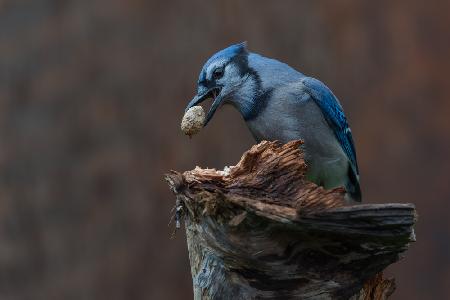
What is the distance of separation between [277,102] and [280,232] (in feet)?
2.33

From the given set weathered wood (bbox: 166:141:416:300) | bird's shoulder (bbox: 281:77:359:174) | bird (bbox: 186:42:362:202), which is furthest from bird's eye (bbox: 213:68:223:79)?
weathered wood (bbox: 166:141:416:300)

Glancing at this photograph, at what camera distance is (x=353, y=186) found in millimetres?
2312

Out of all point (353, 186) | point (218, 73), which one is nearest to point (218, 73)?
point (218, 73)

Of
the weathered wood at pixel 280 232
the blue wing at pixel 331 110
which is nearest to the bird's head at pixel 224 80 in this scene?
the blue wing at pixel 331 110

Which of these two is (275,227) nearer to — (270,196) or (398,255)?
(270,196)

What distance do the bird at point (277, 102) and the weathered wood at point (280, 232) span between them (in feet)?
1.64

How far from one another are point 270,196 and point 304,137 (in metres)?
0.69

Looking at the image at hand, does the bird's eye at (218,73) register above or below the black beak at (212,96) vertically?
above

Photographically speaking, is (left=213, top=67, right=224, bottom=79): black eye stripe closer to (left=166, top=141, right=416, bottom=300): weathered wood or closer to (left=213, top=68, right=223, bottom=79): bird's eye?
(left=213, top=68, right=223, bottom=79): bird's eye

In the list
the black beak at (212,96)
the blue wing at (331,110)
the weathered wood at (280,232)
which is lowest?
the weathered wood at (280,232)

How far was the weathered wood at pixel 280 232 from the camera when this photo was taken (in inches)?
53.9

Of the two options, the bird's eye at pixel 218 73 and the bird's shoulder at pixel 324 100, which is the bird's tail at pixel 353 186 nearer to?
the bird's shoulder at pixel 324 100

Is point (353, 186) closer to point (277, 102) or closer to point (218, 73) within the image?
point (277, 102)

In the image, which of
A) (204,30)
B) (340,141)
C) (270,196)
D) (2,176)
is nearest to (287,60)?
(204,30)
